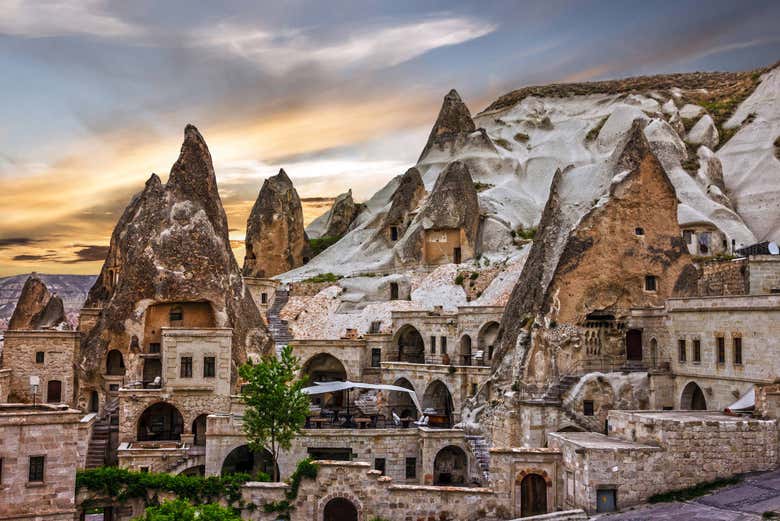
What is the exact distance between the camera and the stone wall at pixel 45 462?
31469mm

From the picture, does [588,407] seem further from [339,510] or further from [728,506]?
[339,510]

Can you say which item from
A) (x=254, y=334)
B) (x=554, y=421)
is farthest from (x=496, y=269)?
(x=554, y=421)

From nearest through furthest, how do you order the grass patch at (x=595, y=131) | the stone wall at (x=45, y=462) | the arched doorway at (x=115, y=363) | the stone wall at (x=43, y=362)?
the stone wall at (x=45, y=462) → the stone wall at (x=43, y=362) → the arched doorway at (x=115, y=363) → the grass patch at (x=595, y=131)

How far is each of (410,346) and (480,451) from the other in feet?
64.7

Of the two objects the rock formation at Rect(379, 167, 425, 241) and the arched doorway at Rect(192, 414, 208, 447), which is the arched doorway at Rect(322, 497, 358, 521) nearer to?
the arched doorway at Rect(192, 414, 208, 447)

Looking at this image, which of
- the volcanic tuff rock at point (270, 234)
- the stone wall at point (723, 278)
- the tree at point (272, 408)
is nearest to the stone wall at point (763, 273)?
the stone wall at point (723, 278)

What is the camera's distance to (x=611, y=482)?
31.1 metres

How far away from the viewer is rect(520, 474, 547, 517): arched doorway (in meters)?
33.9

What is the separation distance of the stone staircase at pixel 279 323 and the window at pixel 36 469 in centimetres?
2726

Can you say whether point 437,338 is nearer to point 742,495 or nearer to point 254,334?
point 254,334

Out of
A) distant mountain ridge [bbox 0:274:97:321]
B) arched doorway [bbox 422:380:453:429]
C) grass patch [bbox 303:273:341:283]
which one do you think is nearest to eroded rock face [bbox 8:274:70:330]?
distant mountain ridge [bbox 0:274:97:321]

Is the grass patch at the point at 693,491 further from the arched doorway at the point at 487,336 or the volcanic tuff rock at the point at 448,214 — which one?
the volcanic tuff rock at the point at 448,214

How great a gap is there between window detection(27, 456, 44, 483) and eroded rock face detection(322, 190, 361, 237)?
2616 inches

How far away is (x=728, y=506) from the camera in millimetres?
28578
